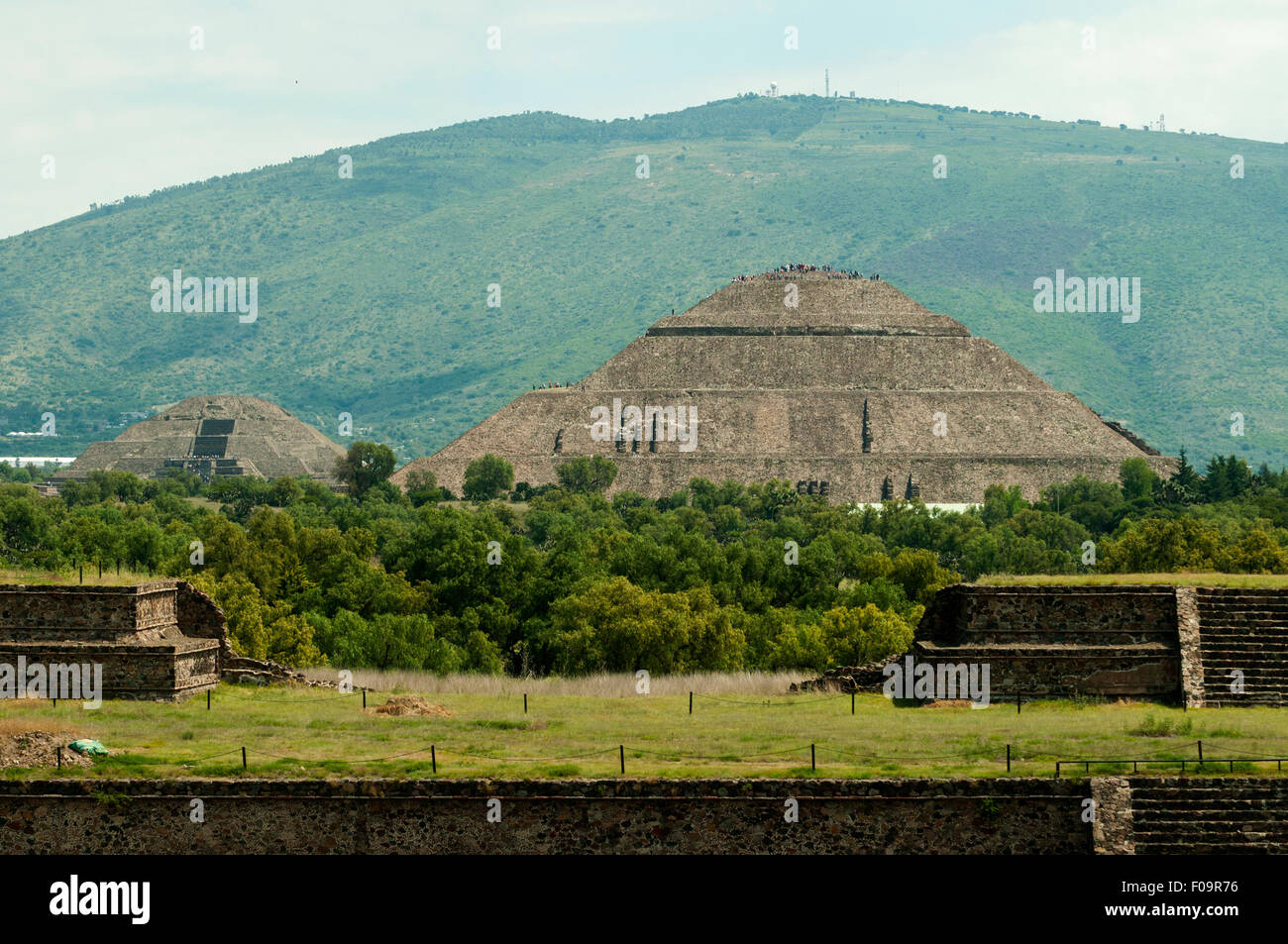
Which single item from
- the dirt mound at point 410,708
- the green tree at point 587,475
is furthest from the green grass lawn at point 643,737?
the green tree at point 587,475

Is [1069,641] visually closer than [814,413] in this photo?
Yes

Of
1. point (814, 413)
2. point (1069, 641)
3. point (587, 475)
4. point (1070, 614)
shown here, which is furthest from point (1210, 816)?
point (814, 413)

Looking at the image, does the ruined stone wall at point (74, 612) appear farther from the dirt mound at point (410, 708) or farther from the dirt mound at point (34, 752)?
the dirt mound at point (34, 752)

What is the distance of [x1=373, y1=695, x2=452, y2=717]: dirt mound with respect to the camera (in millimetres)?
36719

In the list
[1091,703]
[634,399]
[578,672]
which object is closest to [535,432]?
[634,399]

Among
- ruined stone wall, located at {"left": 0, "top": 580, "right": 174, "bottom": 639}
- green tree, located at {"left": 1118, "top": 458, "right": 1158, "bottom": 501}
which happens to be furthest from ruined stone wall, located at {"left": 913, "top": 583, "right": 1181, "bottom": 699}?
green tree, located at {"left": 1118, "top": 458, "right": 1158, "bottom": 501}

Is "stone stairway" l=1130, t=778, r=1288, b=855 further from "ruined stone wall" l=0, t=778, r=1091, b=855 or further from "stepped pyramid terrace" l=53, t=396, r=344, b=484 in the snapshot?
"stepped pyramid terrace" l=53, t=396, r=344, b=484

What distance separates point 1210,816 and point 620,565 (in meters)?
42.8

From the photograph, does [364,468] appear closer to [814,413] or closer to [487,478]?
[487,478]

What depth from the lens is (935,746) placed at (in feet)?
103

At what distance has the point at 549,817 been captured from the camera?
29.2m

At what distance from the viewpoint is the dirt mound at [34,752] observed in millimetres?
31031

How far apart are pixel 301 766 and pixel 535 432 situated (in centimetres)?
12215

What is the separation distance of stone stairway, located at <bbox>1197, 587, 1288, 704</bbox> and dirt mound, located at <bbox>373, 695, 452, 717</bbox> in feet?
45.4
